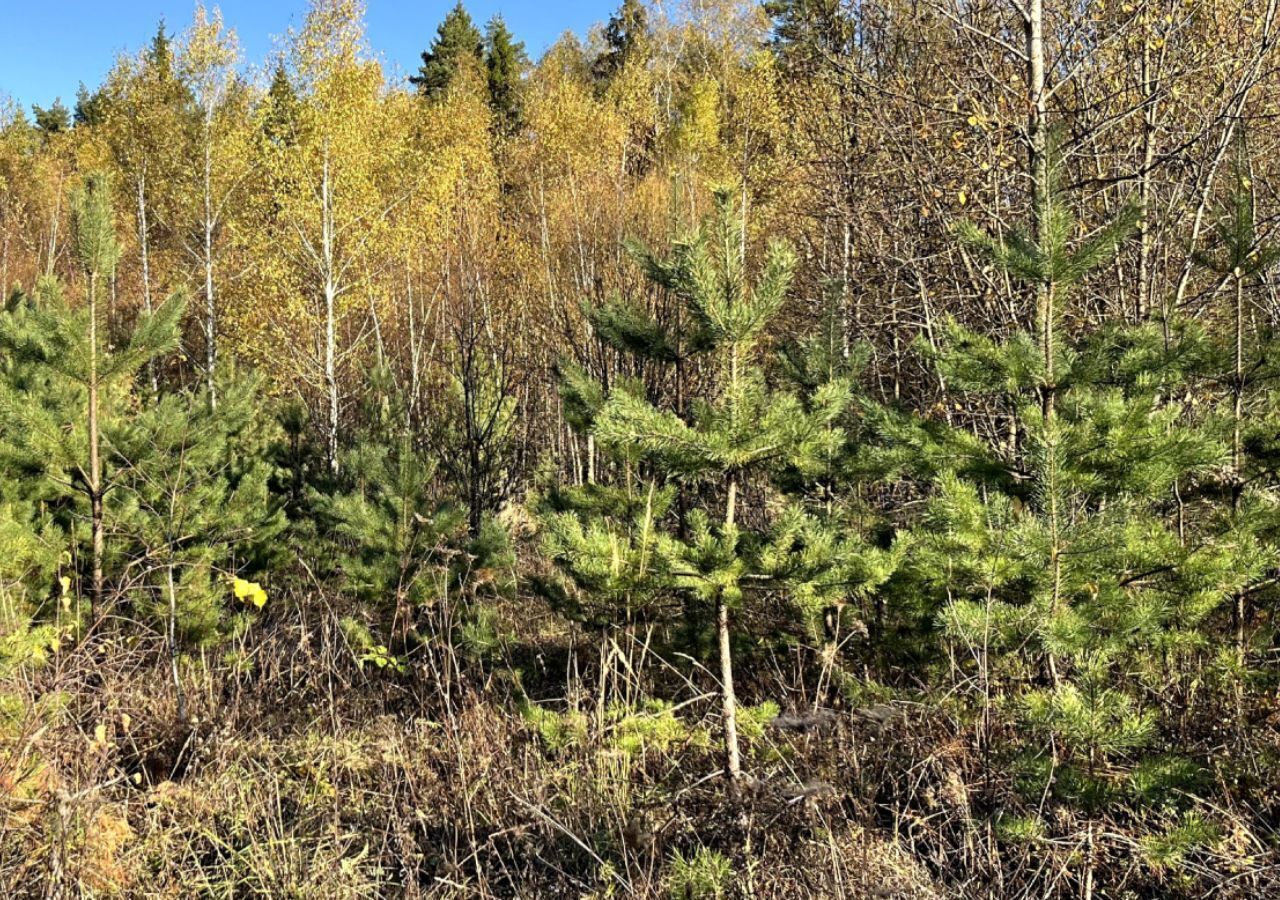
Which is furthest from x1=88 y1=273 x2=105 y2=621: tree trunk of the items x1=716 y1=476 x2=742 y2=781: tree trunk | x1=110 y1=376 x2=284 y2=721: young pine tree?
x1=716 y1=476 x2=742 y2=781: tree trunk

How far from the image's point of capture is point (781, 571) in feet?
11.1

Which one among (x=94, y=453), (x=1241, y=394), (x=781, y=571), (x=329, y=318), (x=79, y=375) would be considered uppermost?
(x=329, y=318)

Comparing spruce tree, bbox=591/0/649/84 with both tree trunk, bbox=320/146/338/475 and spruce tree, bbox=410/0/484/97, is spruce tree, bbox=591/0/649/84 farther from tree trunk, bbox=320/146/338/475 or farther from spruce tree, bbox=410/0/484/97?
tree trunk, bbox=320/146/338/475

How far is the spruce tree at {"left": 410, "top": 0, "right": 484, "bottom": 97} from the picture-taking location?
31.0 m

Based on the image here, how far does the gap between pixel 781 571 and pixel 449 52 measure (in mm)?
33197

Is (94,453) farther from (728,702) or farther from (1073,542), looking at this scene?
(1073,542)

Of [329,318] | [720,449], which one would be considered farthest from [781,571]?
[329,318]

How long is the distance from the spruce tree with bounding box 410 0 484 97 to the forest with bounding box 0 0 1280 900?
87.3 ft

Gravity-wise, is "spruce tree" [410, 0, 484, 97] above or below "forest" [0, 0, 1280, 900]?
above

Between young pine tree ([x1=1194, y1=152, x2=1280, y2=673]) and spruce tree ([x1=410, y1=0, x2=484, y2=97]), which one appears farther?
spruce tree ([x1=410, y1=0, x2=484, y2=97])

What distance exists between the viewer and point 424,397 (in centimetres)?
872

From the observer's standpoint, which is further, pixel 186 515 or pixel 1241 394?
pixel 186 515

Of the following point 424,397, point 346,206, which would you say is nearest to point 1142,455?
point 424,397

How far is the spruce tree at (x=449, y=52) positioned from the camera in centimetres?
3098
